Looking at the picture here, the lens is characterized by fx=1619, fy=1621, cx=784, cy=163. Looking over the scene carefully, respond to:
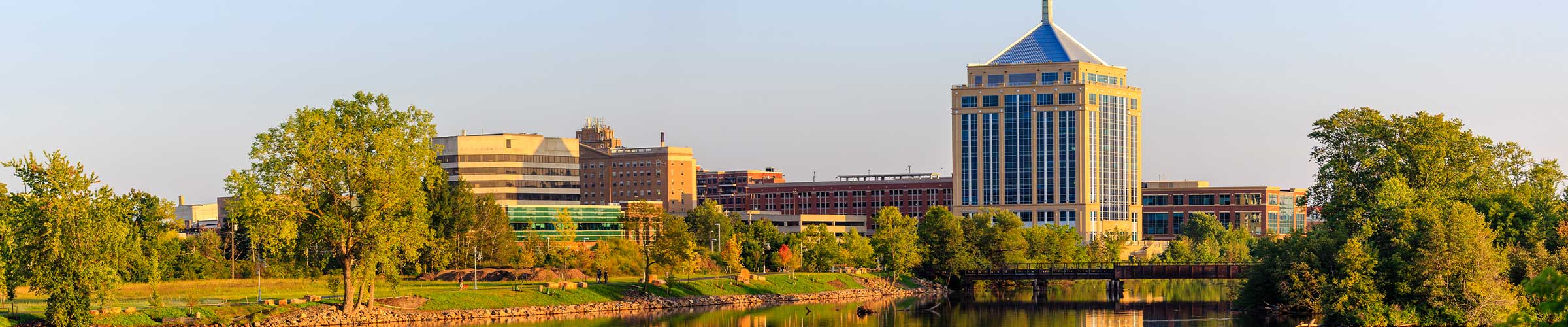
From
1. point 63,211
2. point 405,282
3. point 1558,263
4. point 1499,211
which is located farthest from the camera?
point 405,282

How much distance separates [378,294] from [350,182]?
12.1m

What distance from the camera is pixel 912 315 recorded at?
364 ft

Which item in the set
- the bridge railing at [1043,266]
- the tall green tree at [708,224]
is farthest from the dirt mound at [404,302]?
the tall green tree at [708,224]

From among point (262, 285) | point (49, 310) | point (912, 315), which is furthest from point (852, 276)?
point (49, 310)

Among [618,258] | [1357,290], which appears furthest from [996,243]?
[1357,290]

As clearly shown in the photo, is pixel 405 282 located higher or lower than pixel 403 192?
lower

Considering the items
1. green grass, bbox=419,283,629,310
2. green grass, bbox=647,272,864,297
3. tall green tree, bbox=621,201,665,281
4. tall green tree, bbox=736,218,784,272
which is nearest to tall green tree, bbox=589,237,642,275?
tall green tree, bbox=621,201,665,281

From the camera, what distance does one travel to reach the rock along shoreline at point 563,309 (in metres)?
92.8

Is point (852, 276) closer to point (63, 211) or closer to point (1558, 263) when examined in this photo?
point (1558, 263)

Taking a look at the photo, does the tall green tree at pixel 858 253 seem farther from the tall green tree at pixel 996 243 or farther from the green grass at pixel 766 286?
the tall green tree at pixel 996 243

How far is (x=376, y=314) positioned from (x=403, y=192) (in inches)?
349

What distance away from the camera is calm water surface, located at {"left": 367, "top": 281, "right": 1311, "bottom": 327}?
331ft

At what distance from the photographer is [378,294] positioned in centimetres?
10225

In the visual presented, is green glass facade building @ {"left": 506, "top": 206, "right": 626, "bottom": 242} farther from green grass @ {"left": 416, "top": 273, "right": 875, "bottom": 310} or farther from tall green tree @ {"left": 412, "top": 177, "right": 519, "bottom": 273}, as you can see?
green grass @ {"left": 416, "top": 273, "right": 875, "bottom": 310}
